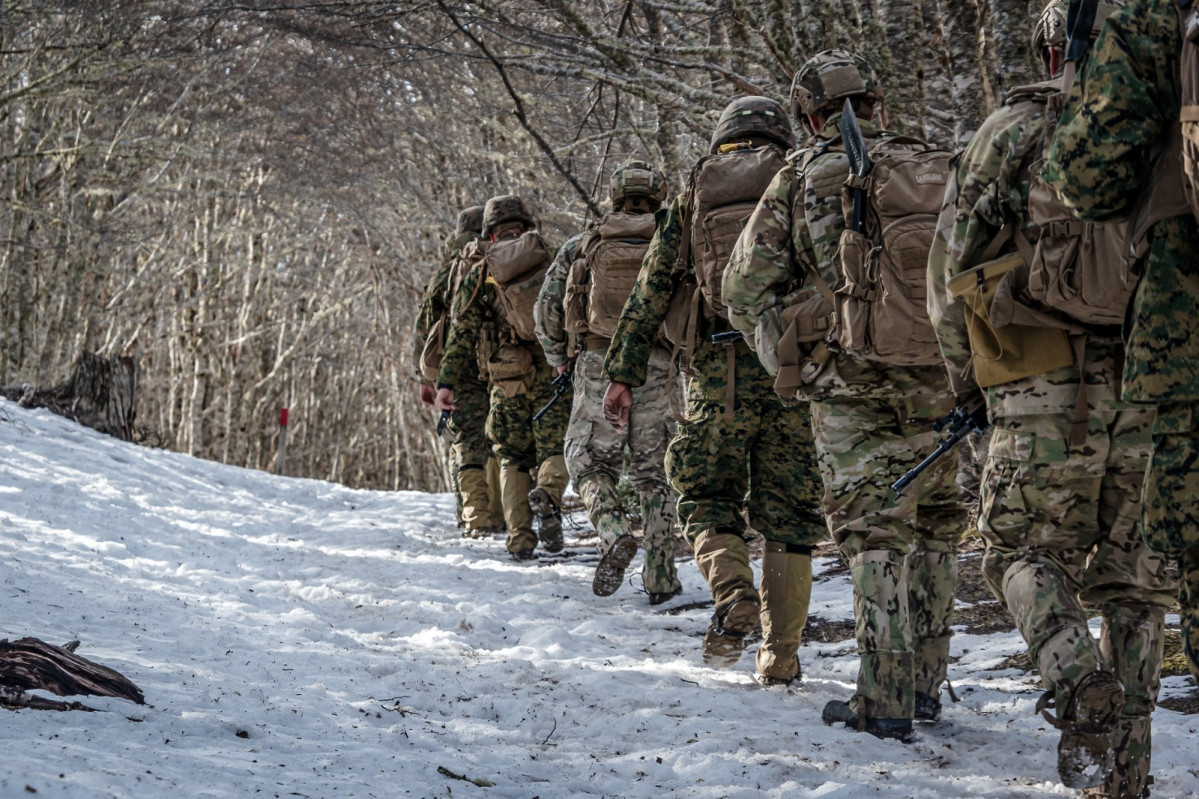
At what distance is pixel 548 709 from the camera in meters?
4.17

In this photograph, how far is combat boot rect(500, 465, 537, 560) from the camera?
788 cm

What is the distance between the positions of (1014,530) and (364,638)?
3.18 m

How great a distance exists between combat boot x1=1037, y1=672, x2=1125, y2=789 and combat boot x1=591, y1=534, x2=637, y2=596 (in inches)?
132

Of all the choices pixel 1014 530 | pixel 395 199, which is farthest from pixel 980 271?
pixel 395 199

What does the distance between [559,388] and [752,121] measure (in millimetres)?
3007

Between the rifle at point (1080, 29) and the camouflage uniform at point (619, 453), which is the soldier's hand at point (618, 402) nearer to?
the camouflage uniform at point (619, 453)

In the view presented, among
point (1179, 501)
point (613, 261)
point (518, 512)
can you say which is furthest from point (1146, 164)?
point (518, 512)

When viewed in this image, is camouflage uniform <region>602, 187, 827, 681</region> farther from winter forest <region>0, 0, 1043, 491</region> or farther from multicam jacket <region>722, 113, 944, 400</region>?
winter forest <region>0, 0, 1043, 491</region>

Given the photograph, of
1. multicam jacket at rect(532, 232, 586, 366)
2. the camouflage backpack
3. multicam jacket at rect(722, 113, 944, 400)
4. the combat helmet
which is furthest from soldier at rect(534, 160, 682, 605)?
the camouflage backpack

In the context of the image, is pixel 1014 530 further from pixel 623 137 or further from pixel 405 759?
pixel 623 137

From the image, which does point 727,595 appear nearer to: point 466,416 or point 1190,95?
point 1190,95

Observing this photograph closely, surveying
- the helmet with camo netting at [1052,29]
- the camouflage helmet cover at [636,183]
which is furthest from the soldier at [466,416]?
the helmet with camo netting at [1052,29]

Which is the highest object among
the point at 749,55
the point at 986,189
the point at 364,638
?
the point at 749,55

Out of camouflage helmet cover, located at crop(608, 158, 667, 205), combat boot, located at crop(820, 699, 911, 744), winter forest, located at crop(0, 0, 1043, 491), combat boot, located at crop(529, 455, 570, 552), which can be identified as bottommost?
combat boot, located at crop(820, 699, 911, 744)
